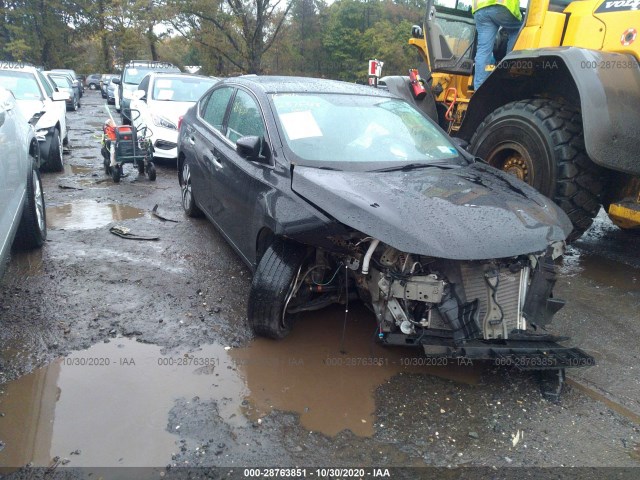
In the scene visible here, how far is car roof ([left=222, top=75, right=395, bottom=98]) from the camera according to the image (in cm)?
413

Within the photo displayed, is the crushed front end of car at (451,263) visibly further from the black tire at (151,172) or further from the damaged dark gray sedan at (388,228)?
the black tire at (151,172)

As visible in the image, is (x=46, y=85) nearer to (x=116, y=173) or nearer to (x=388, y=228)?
(x=116, y=173)

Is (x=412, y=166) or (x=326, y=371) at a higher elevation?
(x=412, y=166)

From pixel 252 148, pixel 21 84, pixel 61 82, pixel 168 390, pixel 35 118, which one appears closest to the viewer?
pixel 168 390

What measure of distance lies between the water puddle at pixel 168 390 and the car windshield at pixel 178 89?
7.00 m

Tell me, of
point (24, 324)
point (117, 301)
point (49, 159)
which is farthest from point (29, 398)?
point (49, 159)

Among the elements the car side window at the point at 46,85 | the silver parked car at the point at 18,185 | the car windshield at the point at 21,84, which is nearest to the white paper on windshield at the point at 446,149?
the silver parked car at the point at 18,185

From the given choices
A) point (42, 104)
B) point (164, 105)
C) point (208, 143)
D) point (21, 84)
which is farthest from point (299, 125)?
point (21, 84)

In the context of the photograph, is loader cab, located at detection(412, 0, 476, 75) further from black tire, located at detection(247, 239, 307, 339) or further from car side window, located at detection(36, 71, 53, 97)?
car side window, located at detection(36, 71, 53, 97)

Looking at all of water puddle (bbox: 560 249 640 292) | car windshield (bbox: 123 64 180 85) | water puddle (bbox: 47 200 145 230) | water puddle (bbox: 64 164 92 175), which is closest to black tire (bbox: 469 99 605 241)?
water puddle (bbox: 560 249 640 292)

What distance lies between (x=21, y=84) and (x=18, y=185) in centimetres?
588

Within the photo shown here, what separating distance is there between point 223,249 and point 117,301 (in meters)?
1.39

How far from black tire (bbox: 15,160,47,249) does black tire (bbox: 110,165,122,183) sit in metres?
2.67

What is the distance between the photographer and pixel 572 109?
4348 mm
